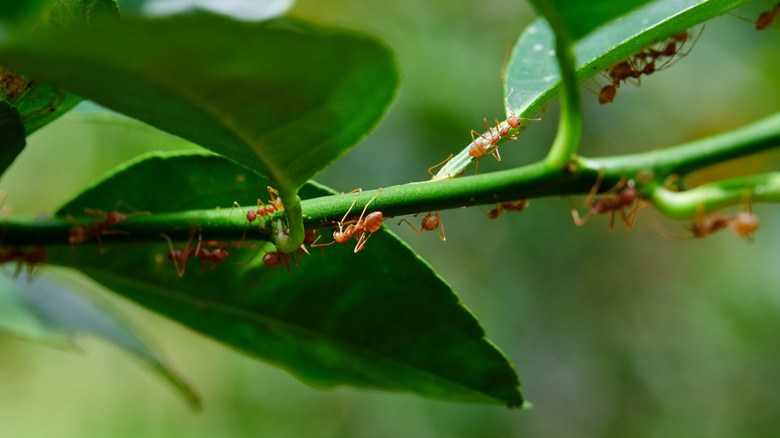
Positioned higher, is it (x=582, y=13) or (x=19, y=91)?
(x=582, y=13)

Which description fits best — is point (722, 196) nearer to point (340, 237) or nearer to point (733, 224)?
point (733, 224)

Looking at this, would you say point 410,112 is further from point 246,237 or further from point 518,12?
point 246,237

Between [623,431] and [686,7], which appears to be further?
[623,431]

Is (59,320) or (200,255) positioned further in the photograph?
(59,320)

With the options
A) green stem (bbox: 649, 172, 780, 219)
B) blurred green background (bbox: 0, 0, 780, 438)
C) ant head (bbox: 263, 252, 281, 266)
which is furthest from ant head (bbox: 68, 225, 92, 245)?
blurred green background (bbox: 0, 0, 780, 438)

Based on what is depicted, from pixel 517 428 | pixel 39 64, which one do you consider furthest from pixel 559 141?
pixel 517 428

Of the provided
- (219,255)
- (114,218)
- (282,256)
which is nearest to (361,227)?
(282,256)
